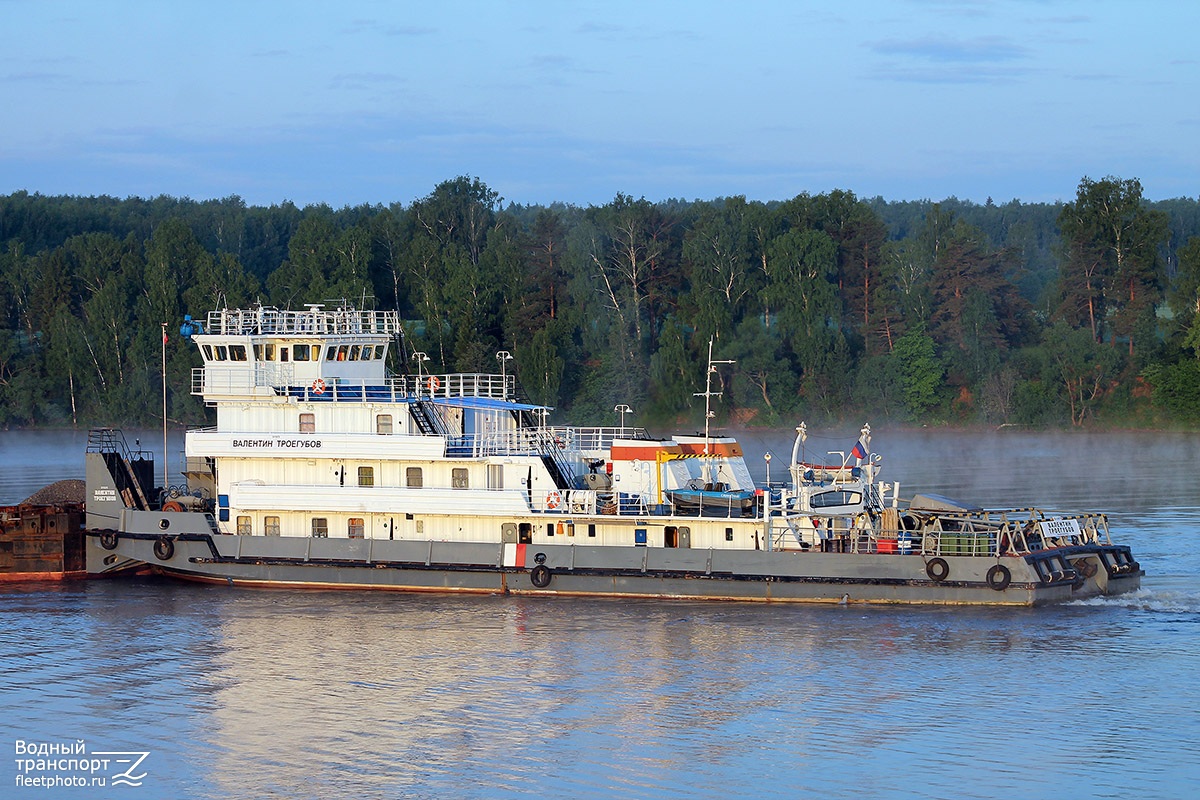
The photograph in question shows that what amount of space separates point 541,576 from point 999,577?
9809mm

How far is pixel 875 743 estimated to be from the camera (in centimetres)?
2280

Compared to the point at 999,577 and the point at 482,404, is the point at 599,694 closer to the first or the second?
the point at 999,577

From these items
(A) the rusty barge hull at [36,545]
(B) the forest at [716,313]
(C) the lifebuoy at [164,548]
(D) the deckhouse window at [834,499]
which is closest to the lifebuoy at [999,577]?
→ (D) the deckhouse window at [834,499]

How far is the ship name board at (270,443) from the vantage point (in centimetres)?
3434

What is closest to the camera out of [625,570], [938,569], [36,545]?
[938,569]

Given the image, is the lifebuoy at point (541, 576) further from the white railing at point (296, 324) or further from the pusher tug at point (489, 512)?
the white railing at point (296, 324)

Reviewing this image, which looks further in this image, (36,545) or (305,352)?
(36,545)

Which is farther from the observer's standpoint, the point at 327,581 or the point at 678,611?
the point at 327,581

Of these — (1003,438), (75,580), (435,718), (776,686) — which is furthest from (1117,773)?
(1003,438)

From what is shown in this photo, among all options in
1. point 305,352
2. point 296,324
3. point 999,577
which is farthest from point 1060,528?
point 296,324

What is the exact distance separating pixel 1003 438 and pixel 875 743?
2033 inches

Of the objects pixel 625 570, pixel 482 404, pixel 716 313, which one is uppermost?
pixel 716 313

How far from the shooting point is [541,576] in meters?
32.9

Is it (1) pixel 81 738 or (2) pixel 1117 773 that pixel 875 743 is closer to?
(2) pixel 1117 773
